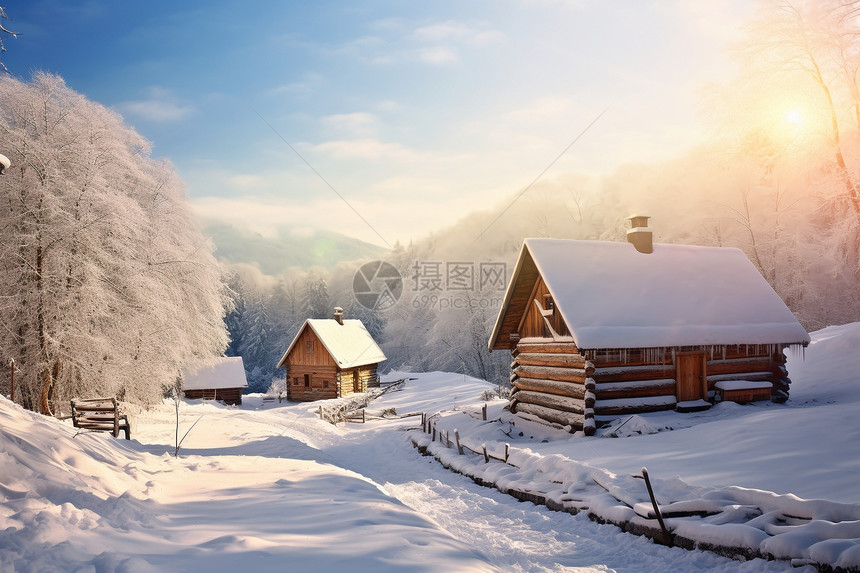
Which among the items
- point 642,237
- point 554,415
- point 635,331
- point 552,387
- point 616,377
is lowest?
point 554,415

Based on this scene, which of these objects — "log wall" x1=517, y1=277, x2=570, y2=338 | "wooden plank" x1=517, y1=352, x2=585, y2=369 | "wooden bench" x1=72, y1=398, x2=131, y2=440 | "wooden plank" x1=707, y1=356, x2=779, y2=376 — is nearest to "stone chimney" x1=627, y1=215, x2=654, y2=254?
"log wall" x1=517, y1=277, x2=570, y2=338

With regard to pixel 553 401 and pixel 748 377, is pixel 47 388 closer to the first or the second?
pixel 553 401

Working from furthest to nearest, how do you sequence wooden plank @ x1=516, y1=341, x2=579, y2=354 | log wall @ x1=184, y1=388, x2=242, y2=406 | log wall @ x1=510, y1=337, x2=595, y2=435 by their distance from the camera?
log wall @ x1=184, y1=388, x2=242, y2=406 → wooden plank @ x1=516, y1=341, x2=579, y2=354 → log wall @ x1=510, y1=337, x2=595, y2=435

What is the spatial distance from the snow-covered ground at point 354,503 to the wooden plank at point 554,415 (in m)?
0.74

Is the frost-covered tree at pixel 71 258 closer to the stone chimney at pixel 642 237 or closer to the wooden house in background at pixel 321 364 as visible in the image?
the stone chimney at pixel 642 237

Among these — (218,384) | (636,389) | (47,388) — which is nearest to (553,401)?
(636,389)

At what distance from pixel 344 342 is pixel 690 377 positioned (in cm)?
3209

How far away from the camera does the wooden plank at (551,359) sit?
16.1 m

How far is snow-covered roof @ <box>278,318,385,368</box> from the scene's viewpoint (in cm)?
4078

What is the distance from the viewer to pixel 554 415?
55.5 feet

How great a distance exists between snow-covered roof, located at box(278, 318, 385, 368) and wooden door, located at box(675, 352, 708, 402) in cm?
2801

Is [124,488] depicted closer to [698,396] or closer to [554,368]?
[554,368]

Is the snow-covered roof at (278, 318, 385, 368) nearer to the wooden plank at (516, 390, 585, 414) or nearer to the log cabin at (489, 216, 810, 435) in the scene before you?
the wooden plank at (516, 390, 585, 414)

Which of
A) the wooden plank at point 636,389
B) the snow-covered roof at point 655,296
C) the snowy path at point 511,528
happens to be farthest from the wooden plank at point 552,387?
the snowy path at point 511,528
